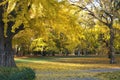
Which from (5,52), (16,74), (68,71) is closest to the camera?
(16,74)

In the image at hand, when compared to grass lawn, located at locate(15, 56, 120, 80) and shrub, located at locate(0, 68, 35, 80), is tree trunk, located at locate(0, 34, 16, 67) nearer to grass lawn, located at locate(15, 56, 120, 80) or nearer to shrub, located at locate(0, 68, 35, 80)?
grass lawn, located at locate(15, 56, 120, 80)

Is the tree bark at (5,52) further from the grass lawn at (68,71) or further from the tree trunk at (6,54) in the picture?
the grass lawn at (68,71)

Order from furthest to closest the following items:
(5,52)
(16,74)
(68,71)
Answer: (68,71)
(5,52)
(16,74)

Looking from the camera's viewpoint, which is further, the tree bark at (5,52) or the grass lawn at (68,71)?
the tree bark at (5,52)

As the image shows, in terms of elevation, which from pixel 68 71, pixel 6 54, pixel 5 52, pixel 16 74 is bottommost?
pixel 68 71

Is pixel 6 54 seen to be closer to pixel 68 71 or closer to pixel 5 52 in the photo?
pixel 5 52

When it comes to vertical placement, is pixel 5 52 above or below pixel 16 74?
above

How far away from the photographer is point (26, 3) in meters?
20.5

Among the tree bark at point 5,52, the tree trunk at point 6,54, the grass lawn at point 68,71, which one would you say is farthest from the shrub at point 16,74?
the tree trunk at point 6,54

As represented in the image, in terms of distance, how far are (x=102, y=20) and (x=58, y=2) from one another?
25084mm

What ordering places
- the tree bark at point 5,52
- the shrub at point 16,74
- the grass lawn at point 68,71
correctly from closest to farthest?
the shrub at point 16,74 → the grass lawn at point 68,71 → the tree bark at point 5,52

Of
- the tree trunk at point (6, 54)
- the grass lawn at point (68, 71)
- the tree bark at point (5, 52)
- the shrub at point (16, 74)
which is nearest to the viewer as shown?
the shrub at point (16, 74)

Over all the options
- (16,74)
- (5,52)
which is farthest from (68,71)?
(16,74)

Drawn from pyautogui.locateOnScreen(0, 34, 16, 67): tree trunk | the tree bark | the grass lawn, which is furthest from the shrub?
pyautogui.locateOnScreen(0, 34, 16, 67): tree trunk
